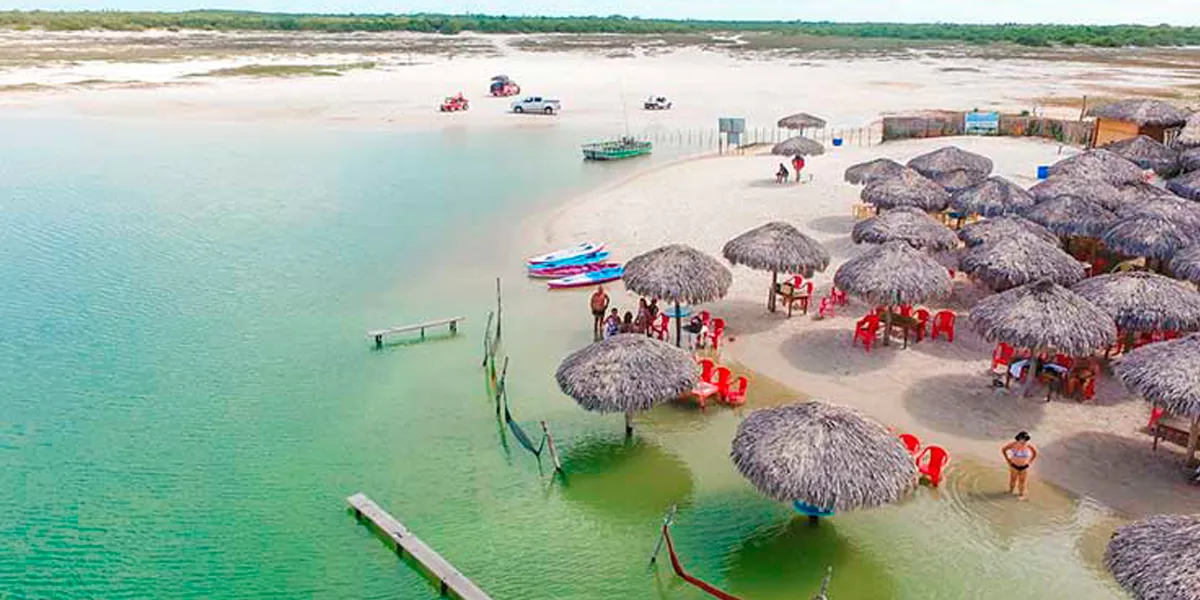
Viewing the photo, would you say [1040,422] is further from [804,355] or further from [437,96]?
[437,96]

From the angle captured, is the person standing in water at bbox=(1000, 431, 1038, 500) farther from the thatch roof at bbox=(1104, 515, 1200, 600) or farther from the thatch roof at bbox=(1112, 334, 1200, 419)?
the thatch roof at bbox=(1104, 515, 1200, 600)

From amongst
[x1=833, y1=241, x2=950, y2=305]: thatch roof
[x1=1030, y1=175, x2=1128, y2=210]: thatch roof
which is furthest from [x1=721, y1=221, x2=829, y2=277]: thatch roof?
[x1=1030, y1=175, x2=1128, y2=210]: thatch roof

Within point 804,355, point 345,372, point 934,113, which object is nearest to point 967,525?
point 804,355

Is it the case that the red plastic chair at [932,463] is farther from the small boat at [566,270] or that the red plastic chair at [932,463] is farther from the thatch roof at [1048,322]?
the small boat at [566,270]

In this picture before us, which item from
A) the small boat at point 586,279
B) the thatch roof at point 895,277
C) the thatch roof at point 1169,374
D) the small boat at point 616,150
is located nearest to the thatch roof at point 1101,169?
the thatch roof at point 895,277

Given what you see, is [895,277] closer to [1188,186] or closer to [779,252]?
[779,252]

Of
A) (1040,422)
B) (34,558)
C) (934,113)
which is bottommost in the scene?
(34,558)

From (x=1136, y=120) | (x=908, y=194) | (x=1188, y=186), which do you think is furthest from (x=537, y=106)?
(x=1188, y=186)
